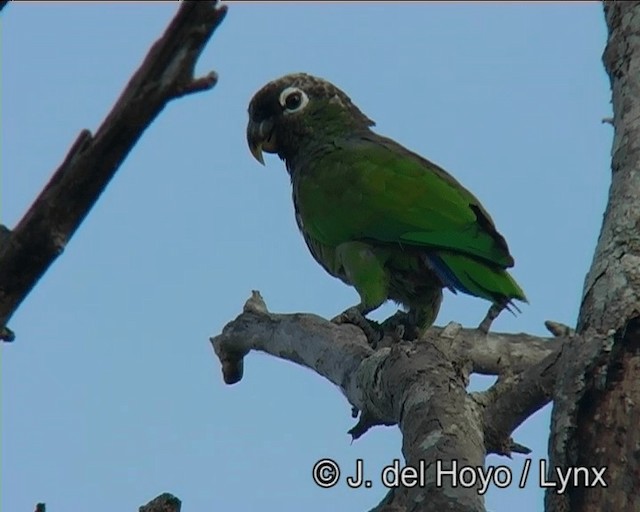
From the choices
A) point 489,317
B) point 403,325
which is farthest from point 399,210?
point 489,317

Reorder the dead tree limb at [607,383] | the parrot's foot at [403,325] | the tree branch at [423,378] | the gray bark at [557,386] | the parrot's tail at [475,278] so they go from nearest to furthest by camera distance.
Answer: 1. the tree branch at [423,378]
2. the gray bark at [557,386]
3. the dead tree limb at [607,383]
4. the parrot's tail at [475,278]
5. the parrot's foot at [403,325]

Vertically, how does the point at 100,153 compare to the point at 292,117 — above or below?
below

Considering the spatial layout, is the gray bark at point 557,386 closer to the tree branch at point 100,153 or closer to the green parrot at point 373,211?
the green parrot at point 373,211

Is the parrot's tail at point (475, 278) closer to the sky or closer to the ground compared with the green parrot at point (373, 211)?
closer to the ground

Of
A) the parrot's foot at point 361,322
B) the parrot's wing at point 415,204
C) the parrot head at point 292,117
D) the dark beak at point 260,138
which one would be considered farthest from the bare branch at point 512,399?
the dark beak at point 260,138

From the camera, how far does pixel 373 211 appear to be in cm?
547

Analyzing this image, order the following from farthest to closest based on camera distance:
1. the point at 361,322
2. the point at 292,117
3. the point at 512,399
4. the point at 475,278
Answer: the point at 292,117 → the point at 475,278 → the point at 361,322 → the point at 512,399

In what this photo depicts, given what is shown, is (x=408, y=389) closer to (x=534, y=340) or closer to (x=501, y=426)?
(x=501, y=426)

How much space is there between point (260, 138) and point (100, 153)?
460cm

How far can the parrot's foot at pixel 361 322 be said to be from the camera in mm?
4555

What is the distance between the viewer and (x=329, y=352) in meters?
3.84

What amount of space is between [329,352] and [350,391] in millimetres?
299

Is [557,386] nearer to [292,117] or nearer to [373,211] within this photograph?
[373,211]

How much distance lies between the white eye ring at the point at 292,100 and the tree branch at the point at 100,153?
4.59 m
